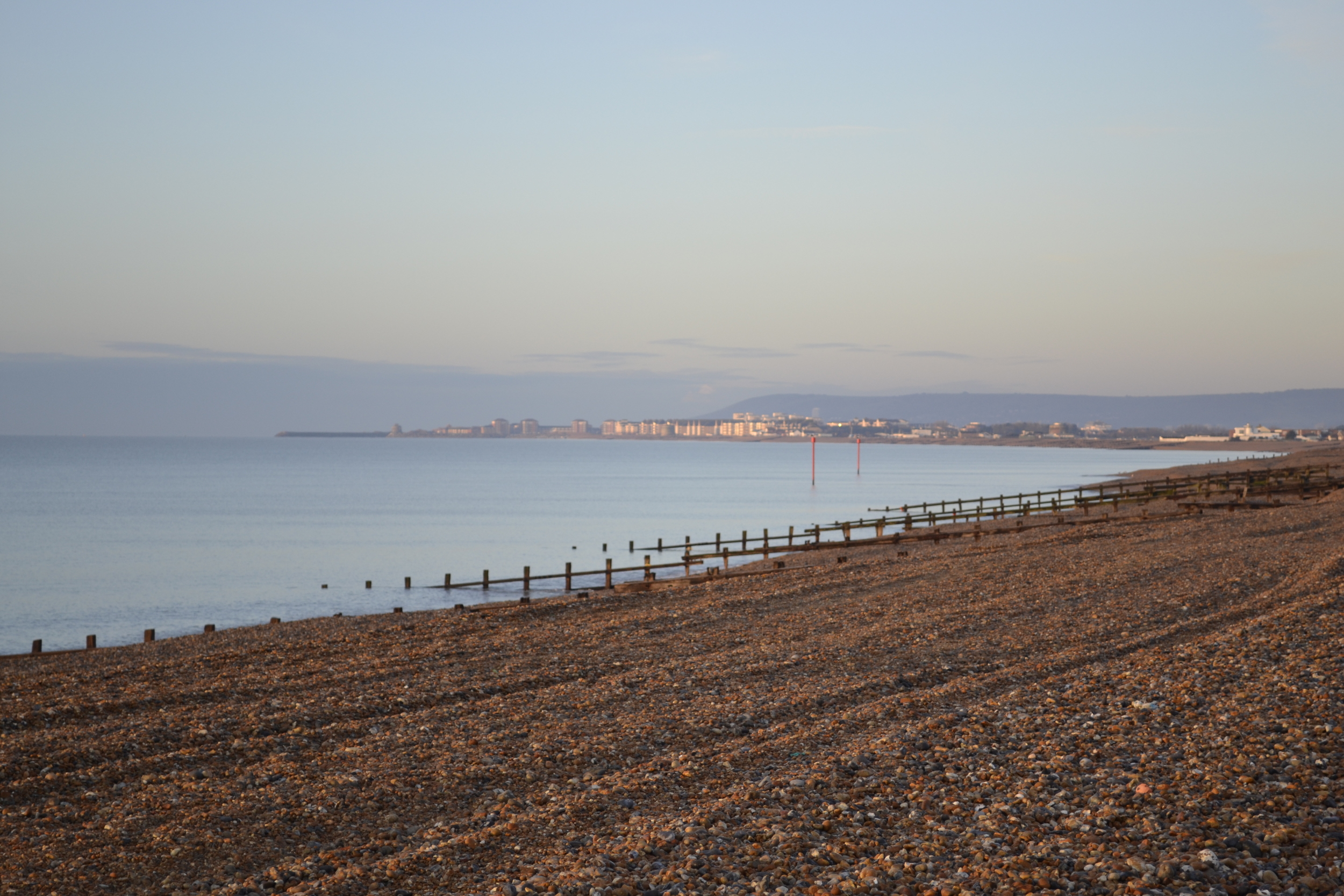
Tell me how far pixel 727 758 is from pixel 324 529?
205 feet

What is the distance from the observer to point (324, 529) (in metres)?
68.5

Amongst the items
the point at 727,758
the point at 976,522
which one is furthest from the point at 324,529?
the point at 727,758

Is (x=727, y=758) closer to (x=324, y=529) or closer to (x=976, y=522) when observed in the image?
(x=976, y=522)

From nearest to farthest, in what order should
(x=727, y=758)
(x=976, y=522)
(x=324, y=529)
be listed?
(x=727, y=758)
(x=976, y=522)
(x=324, y=529)

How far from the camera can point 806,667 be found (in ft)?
51.9

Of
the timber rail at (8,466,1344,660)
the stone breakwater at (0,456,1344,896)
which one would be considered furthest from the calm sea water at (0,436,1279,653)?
the stone breakwater at (0,456,1344,896)

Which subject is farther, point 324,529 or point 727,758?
point 324,529

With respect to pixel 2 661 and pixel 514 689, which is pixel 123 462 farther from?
pixel 514 689

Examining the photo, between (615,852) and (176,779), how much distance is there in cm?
602

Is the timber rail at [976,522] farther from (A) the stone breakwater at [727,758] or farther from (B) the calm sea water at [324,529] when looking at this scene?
(A) the stone breakwater at [727,758]

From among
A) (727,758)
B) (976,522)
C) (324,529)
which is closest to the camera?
(727,758)

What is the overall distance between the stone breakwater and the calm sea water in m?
17.8

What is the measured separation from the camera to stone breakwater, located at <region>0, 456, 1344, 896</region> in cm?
778

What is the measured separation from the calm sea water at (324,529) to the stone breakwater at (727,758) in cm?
1778
